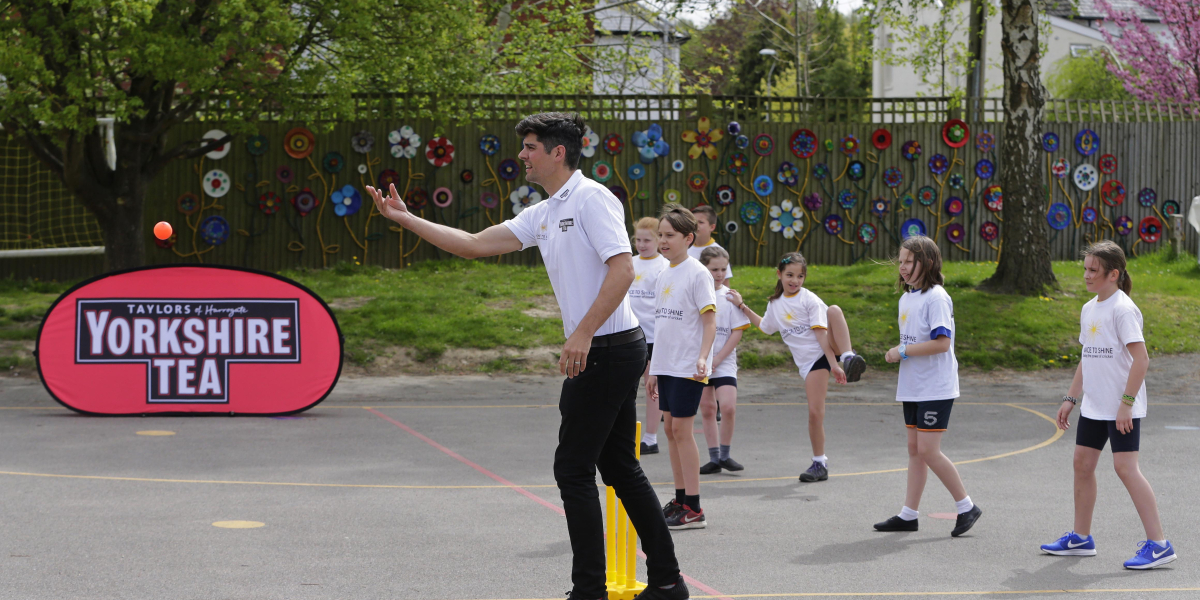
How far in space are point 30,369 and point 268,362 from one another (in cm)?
431

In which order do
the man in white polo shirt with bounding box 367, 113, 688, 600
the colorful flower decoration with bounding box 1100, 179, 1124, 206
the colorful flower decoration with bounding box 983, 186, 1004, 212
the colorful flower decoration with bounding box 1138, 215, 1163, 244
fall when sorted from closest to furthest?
the man in white polo shirt with bounding box 367, 113, 688, 600, the colorful flower decoration with bounding box 983, 186, 1004, 212, the colorful flower decoration with bounding box 1100, 179, 1124, 206, the colorful flower decoration with bounding box 1138, 215, 1163, 244

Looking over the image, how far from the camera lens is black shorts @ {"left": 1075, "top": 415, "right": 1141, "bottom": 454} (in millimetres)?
5371

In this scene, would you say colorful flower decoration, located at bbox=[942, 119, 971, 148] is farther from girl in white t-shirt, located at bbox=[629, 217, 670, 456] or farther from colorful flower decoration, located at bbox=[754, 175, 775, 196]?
girl in white t-shirt, located at bbox=[629, 217, 670, 456]

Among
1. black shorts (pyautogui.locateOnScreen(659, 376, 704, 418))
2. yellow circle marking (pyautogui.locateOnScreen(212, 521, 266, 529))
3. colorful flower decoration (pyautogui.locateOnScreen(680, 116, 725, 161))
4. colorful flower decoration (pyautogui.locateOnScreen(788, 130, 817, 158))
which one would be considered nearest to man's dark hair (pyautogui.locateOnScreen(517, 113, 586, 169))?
black shorts (pyautogui.locateOnScreen(659, 376, 704, 418))

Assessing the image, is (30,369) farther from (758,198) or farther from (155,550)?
(758,198)

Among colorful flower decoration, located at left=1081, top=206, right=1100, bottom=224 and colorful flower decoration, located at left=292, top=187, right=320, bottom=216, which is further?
colorful flower decoration, located at left=1081, top=206, right=1100, bottom=224

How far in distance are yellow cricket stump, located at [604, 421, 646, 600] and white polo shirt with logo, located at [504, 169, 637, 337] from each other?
0.59 m

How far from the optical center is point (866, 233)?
19.7 meters

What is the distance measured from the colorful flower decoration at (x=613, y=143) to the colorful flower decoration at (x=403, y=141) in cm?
334

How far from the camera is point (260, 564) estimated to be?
5215 mm

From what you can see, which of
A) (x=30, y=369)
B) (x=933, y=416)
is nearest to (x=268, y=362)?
(x=30, y=369)

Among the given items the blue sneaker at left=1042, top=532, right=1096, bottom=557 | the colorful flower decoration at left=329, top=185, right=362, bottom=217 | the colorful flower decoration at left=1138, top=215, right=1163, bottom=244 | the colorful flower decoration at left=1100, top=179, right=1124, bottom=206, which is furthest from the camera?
the colorful flower decoration at left=1138, top=215, right=1163, bottom=244

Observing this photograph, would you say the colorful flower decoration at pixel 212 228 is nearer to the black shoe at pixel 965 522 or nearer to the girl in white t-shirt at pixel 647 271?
the girl in white t-shirt at pixel 647 271

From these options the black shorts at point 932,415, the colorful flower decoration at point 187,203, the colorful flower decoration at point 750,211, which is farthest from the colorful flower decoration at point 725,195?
the black shorts at point 932,415
